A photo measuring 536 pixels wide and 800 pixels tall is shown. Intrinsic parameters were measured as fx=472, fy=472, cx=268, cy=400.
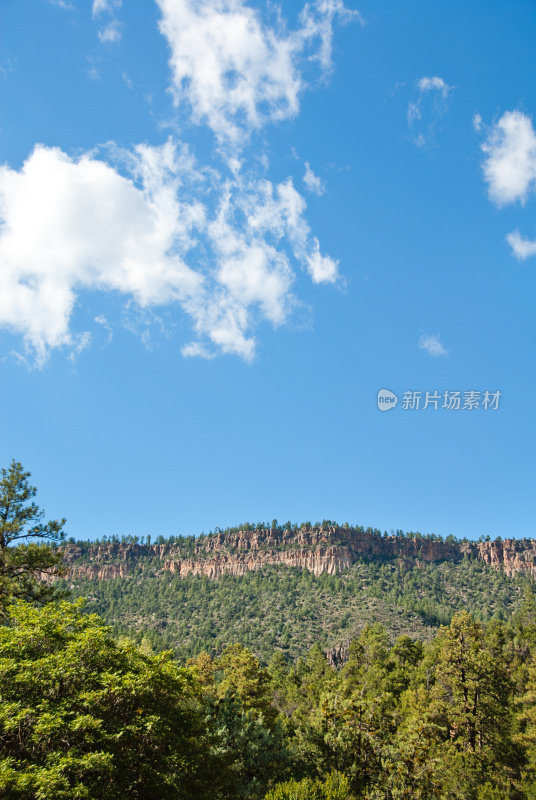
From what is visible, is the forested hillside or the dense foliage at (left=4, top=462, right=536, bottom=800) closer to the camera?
the dense foliage at (left=4, top=462, right=536, bottom=800)

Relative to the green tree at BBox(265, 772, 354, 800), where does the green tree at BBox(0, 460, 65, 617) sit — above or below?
above

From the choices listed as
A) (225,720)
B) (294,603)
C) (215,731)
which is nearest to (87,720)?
(215,731)

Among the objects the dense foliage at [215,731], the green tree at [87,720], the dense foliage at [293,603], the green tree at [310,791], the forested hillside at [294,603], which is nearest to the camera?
the green tree at [87,720]

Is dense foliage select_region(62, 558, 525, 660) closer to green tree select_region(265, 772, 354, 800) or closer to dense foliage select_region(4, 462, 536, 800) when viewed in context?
dense foliage select_region(4, 462, 536, 800)

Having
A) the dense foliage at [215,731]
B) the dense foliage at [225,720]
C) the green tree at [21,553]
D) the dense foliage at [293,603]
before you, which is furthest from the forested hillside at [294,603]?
the green tree at [21,553]

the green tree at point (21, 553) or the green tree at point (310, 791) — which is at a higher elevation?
the green tree at point (21, 553)

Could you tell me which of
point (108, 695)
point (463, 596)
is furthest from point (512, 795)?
point (463, 596)

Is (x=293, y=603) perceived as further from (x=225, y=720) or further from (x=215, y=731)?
(x=215, y=731)

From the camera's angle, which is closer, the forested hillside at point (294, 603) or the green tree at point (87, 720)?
the green tree at point (87, 720)

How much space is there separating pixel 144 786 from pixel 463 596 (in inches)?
6835

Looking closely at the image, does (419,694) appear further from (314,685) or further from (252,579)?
(252,579)

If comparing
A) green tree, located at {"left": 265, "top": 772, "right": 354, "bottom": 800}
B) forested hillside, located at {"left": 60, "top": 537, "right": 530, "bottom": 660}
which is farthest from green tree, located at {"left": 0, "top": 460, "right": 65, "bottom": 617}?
forested hillside, located at {"left": 60, "top": 537, "right": 530, "bottom": 660}

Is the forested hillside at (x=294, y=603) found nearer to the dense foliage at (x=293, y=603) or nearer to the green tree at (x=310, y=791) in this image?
the dense foliage at (x=293, y=603)

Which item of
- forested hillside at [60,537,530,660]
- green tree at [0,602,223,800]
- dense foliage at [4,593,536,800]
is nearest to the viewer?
green tree at [0,602,223,800]
